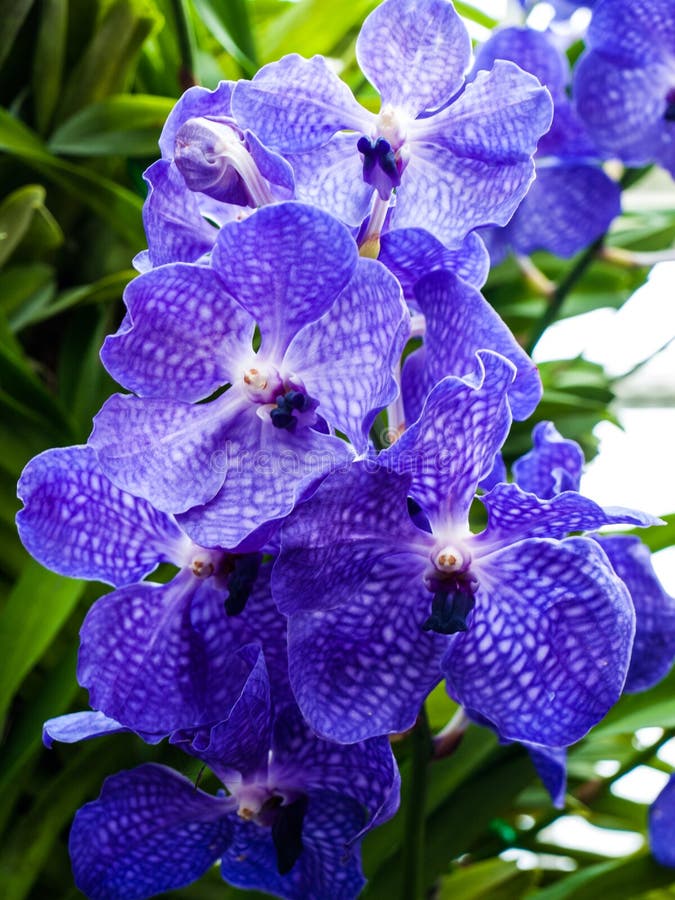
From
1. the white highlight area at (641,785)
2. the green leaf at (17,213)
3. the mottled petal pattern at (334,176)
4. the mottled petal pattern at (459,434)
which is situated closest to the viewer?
the mottled petal pattern at (459,434)

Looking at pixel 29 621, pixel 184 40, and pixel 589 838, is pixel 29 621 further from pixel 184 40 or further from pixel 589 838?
pixel 589 838

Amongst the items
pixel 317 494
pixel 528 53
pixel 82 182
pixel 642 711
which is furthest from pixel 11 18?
pixel 642 711

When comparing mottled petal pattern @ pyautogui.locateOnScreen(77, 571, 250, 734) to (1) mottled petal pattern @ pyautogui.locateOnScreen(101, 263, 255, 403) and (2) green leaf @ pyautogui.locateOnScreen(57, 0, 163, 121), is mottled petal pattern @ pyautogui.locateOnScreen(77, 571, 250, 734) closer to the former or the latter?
(1) mottled petal pattern @ pyautogui.locateOnScreen(101, 263, 255, 403)

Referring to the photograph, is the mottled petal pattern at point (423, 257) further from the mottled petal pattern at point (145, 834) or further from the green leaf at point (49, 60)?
the green leaf at point (49, 60)

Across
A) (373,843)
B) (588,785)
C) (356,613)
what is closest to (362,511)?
(356,613)

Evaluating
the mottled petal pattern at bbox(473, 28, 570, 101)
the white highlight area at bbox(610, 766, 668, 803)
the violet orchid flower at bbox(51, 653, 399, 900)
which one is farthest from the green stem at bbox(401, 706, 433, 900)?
the mottled petal pattern at bbox(473, 28, 570, 101)

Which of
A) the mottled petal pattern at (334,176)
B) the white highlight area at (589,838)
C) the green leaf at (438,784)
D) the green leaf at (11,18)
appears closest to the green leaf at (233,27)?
the green leaf at (11,18)
